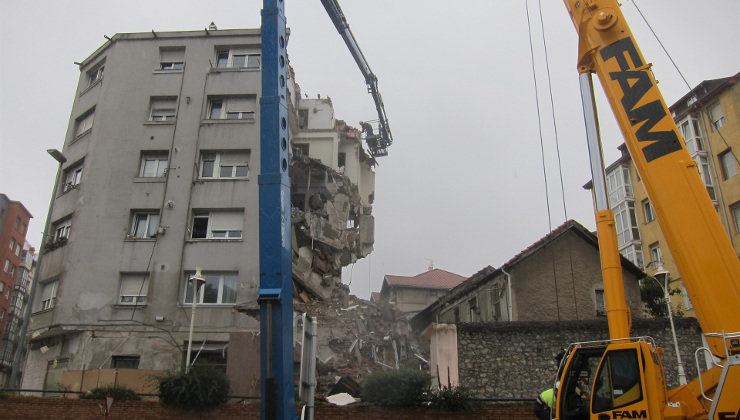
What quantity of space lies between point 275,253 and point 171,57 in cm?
2424

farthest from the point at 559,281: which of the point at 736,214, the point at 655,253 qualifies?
the point at 655,253

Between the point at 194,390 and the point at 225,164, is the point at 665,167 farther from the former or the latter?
the point at 225,164

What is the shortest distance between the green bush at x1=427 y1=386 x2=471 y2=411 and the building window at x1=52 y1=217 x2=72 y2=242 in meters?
19.3

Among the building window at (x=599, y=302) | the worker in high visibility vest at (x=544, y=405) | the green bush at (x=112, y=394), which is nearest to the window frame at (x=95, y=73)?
the green bush at (x=112, y=394)

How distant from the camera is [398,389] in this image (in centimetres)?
1592

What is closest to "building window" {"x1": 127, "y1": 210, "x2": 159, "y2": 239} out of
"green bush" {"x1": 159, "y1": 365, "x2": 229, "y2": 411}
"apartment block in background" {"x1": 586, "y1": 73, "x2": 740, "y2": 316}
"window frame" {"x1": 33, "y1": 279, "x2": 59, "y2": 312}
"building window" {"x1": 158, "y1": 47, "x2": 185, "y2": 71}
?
"window frame" {"x1": 33, "y1": 279, "x2": 59, "y2": 312}

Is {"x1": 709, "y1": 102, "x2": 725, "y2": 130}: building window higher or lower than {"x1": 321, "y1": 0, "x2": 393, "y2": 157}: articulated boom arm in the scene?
lower

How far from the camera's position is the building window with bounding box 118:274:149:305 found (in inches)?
955

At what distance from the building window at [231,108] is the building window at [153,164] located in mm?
2981

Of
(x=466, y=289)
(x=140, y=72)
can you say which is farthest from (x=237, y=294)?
(x=140, y=72)

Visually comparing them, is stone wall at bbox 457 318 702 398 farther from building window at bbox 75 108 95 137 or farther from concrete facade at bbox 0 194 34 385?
concrete facade at bbox 0 194 34 385

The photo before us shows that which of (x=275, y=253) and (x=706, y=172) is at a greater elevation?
(x=706, y=172)

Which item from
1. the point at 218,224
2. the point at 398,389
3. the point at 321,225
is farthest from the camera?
the point at 321,225

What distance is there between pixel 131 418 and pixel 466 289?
15624mm
